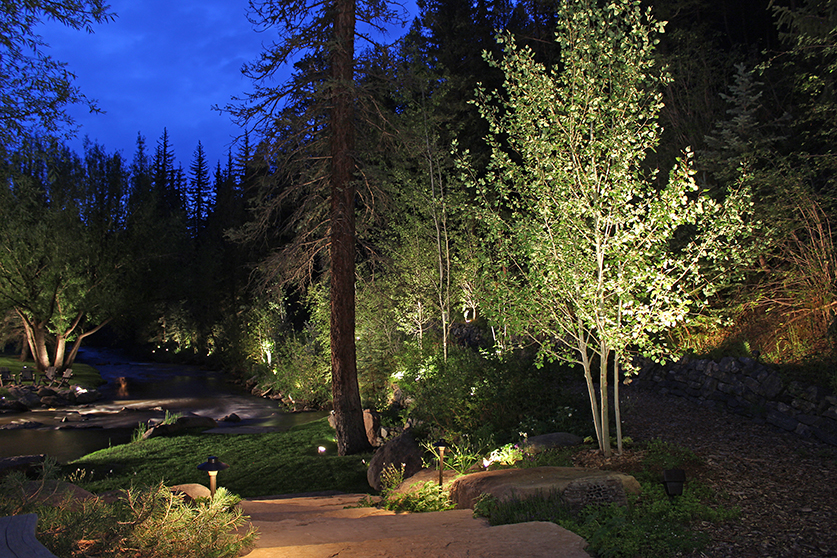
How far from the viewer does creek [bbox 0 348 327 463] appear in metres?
13.2

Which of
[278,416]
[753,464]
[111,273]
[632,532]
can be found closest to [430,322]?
Answer: [278,416]

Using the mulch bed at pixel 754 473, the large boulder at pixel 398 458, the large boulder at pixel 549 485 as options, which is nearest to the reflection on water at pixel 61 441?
the large boulder at pixel 398 458

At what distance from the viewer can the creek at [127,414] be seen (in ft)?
43.4

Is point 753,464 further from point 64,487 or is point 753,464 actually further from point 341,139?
point 341,139

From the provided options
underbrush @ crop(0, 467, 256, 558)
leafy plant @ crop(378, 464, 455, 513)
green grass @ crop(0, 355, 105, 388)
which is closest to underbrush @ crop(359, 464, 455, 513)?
leafy plant @ crop(378, 464, 455, 513)

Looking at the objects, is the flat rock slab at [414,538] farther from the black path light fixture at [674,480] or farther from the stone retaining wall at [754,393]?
the stone retaining wall at [754,393]

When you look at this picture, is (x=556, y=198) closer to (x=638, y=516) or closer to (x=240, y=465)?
(x=638, y=516)

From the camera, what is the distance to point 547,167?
6121mm

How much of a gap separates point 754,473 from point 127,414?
1837cm

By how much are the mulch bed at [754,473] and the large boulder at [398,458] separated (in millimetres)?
2649

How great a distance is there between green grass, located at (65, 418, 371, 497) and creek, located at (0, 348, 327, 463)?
60.5 inches

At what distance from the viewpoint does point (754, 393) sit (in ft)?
24.1

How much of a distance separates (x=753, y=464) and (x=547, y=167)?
4.01 m

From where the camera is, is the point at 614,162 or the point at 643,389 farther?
the point at 643,389
